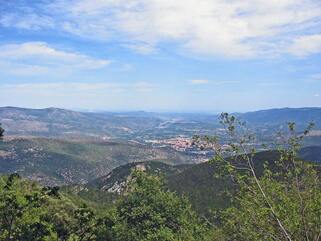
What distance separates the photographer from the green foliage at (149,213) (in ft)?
200

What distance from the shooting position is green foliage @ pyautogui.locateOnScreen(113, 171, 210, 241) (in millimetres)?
61094

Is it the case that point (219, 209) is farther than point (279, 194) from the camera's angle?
Yes

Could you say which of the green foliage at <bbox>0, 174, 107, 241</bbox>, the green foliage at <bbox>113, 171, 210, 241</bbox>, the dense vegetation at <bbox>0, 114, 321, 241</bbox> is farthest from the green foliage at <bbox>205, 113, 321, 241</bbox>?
the green foliage at <bbox>113, 171, 210, 241</bbox>

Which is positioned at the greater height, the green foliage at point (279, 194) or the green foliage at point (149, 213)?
the green foliage at point (279, 194)

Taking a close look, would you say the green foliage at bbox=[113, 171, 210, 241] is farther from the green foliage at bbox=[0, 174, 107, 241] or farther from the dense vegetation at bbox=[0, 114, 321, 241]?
the green foliage at bbox=[0, 174, 107, 241]

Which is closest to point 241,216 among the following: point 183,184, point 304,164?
point 304,164

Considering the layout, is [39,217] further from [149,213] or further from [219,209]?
[219,209]

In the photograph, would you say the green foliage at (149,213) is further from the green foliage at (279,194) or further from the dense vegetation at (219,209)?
the green foliage at (279,194)

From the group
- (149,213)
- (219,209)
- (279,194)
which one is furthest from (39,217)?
(279,194)

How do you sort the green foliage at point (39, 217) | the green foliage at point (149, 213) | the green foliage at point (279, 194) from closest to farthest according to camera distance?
1. the green foliage at point (279, 194)
2. the green foliage at point (39, 217)
3. the green foliage at point (149, 213)

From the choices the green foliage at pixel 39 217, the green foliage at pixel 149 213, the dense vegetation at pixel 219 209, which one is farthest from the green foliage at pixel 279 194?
the green foliage at pixel 149 213

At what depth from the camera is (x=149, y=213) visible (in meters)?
63.4

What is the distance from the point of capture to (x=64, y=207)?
80125mm

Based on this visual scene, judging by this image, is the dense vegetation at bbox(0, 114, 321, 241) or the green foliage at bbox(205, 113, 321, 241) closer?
the green foliage at bbox(205, 113, 321, 241)
